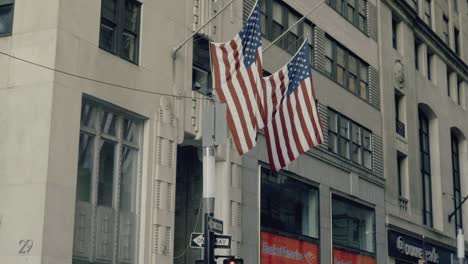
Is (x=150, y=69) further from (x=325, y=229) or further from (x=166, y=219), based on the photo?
(x=325, y=229)

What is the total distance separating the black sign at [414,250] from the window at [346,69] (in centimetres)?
718

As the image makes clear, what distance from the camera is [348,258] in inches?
1412

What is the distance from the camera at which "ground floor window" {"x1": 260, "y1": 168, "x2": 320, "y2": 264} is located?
98.4 ft

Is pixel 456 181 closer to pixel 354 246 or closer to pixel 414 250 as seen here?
pixel 414 250

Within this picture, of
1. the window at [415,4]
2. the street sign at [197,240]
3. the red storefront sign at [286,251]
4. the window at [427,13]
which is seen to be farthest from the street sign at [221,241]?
the window at [427,13]

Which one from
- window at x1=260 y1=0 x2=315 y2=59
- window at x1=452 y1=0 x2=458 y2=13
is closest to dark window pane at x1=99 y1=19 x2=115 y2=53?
window at x1=260 y1=0 x2=315 y2=59

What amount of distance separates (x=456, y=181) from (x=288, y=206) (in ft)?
77.7

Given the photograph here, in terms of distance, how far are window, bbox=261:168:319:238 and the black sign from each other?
782 cm

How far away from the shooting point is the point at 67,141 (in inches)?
821

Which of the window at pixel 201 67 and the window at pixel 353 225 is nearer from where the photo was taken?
the window at pixel 201 67

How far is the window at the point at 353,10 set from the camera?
37.9 metres

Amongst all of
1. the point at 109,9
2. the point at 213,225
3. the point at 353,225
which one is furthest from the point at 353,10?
the point at 213,225

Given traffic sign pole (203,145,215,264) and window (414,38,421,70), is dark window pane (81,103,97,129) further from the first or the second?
window (414,38,421,70)

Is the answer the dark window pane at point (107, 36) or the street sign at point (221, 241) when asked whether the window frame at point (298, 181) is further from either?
the street sign at point (221, 241)
